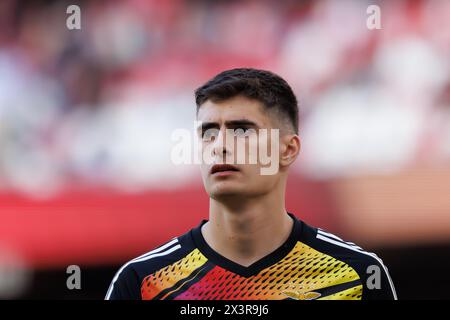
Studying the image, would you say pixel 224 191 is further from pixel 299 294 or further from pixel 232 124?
pixel 299 294

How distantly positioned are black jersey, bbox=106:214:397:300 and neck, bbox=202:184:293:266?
0.04 metres

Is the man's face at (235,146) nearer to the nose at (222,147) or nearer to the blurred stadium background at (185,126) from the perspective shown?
the nose at (222,147)

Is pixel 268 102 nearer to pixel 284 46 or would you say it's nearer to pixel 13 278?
pixel 284 46

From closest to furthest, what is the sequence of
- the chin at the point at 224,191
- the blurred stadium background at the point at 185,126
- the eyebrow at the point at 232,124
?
1. the chin at the point at 224,191
2. the eyebrow at the point at 232,124
3. the blurred stadium background at the point at 185,126

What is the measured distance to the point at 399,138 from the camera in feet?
26.6

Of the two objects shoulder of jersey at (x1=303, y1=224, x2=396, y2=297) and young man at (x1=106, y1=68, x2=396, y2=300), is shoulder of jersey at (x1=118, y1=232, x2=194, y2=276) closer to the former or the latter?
young man at (x1=106, y1=68, x2=396, y2=300)

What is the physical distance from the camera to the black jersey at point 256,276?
4230 mm

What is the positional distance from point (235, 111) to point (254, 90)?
190mm

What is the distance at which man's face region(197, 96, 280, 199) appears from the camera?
13.3 feet

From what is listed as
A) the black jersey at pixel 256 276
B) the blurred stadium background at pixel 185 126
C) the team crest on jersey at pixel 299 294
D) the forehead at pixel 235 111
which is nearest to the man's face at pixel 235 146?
the forehead at pixel 235 111

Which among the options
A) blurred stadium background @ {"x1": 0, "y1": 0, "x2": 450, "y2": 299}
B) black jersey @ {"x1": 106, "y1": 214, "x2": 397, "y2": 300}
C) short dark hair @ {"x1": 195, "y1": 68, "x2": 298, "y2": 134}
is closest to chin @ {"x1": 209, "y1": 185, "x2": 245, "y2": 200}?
black jersey @ {"x1": 106, "y1": 214, "x2": 397, "y2": 300}
